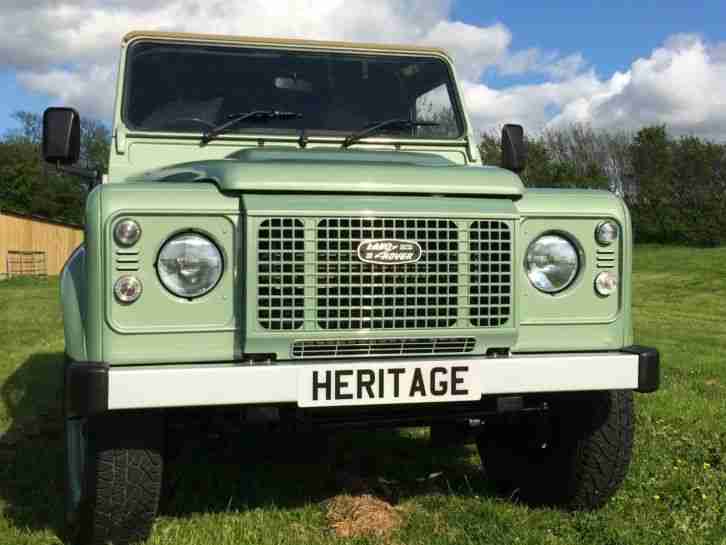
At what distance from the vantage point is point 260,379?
275cm

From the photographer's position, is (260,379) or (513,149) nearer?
(260,379)

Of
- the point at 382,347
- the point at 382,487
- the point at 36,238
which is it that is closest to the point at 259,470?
the point at 382,487

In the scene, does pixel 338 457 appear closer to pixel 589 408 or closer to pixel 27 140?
pixel 589 408

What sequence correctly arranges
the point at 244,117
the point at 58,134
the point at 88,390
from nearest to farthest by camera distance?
the point at 88,390, the point at 58,134, the point at 244,117

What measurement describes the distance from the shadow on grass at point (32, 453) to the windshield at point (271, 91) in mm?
1786

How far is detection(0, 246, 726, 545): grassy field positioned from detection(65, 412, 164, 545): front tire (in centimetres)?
26

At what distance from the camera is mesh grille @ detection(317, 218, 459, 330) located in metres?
2.83

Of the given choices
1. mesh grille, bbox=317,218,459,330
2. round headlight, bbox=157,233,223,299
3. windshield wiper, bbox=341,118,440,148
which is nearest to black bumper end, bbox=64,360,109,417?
round headlight, bbox=157,233,223,299

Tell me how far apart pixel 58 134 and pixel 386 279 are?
6.45 feet

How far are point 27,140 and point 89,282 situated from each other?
214 feet

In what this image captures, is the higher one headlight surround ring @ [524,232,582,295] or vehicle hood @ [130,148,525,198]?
vehicle hood @ [130,148,525,198]

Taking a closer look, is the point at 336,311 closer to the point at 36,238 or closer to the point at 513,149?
the point at 513,149

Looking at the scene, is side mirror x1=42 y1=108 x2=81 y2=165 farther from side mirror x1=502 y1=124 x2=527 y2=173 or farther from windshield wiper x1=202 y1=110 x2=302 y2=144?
side mirror x1=502 y1=124 x2=527 y2=173

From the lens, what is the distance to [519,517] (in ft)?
12.1
